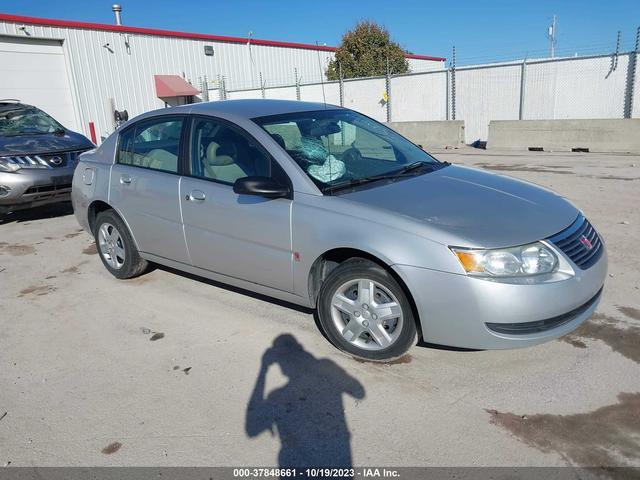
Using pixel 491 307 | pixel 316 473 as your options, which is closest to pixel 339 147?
pixel 491 307

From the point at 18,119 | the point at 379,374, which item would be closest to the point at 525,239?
the point at 379,374

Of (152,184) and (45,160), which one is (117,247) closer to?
(152,184)

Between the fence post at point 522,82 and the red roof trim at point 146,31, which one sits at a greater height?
the red roof trim at point 146,31

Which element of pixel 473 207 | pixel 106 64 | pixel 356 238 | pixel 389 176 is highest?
pixel 106 64

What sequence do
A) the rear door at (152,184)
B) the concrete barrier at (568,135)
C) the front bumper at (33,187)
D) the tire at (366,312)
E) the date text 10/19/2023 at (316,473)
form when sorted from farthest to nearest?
the concrete barrier at (568,135) < the front bumper at (33,187) < the rear door at (152,184) < the tire at (366,312) < the date text 10/19/2023 at (316,473)

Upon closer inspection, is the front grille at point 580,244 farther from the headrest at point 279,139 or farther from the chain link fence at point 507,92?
the chain link fence at point 507,92

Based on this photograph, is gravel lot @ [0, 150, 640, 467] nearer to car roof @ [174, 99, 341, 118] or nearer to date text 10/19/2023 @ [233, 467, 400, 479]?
date text 10/19/2023 @ [233, 467, 400, 479]

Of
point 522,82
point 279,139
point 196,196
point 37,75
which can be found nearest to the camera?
point 279,139

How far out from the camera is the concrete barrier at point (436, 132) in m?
15.9

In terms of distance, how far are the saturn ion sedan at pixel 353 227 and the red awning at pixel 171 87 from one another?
69.9 ft

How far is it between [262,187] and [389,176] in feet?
3.16

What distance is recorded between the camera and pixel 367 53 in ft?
99.9

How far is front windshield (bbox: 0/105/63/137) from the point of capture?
325 inches

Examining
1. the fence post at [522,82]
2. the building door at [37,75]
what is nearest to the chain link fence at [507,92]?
the fence post at [522,82]
